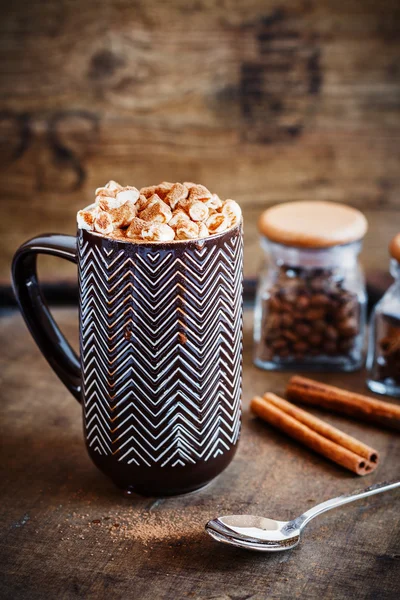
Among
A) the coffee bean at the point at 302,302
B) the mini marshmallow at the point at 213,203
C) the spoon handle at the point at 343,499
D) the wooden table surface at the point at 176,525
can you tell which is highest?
the mini marshmallow at the point at 213,203

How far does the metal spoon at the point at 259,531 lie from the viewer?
75cm

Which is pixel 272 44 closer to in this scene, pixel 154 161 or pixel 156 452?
pixel 154 161

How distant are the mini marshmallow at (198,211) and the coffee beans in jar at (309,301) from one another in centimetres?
32

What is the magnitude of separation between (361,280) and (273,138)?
42 cm

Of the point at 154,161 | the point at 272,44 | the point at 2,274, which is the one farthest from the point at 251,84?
the point at 2,274

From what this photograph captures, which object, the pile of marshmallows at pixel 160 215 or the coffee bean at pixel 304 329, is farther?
the coffee bean at pixel 304 329

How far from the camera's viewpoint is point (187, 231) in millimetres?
731

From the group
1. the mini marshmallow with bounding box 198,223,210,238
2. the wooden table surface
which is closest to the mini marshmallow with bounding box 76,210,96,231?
the mini marshmallow with bounding box 198,223,210,238

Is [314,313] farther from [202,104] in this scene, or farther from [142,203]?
[202,104]

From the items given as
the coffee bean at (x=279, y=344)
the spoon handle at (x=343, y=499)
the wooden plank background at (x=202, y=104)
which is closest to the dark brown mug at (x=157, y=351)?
the spoon handle at (x=343, y=499)

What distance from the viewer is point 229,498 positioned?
845 millimetres

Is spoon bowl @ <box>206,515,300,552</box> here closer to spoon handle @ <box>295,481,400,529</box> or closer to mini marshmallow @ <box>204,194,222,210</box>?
spoon handle @ <box>295,481,400,529</box>

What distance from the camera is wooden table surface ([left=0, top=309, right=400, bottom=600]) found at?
0.71 m

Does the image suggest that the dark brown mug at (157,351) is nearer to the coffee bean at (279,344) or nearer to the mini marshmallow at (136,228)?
the mini marshmallow at (136,228)
